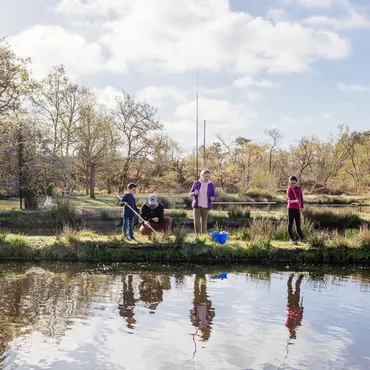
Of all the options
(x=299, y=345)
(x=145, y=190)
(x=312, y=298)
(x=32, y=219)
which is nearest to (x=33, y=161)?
(x=32, y=219)

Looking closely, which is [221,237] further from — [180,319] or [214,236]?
[180,319]

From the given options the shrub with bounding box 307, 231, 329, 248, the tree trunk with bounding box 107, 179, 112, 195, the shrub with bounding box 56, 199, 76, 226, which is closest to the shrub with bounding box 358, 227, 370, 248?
the shrub with bounding box 307, 231, 329, 248

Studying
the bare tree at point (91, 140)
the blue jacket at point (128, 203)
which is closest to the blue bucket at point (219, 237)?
the blue jacket at point (128, 203)

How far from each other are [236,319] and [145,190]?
30.3 m

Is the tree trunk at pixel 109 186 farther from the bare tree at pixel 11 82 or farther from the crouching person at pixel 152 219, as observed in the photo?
the crouching person at pixel 152 219

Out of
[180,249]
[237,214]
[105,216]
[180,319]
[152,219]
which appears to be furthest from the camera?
[237,214]

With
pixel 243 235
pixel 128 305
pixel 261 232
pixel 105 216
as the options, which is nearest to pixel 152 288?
pixel 128 305

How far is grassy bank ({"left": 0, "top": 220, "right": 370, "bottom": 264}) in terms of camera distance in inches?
396

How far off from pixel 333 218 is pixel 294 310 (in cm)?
959

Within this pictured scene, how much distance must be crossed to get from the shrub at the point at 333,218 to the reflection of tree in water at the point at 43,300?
915cm

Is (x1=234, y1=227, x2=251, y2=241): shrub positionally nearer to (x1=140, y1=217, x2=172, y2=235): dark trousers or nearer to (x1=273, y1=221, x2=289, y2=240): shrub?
(x1=273, y1=221, x2=289, y2=240): shrub

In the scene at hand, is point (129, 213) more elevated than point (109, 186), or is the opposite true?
point (109, 186)

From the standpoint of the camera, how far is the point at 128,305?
6.85 meters

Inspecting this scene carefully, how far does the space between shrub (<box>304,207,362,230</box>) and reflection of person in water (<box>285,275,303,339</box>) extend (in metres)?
7.40
